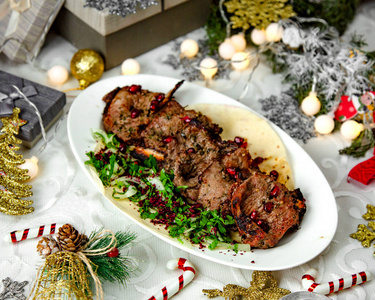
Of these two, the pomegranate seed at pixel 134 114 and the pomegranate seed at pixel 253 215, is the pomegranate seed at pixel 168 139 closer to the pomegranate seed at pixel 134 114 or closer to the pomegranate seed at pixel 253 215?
the pomegranate seed at pixel 134 114

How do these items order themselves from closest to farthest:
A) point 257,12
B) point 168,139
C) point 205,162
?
point 205,162 < point 168,139 < point 257,12

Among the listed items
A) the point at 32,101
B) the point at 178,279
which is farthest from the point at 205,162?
the point at 32,101

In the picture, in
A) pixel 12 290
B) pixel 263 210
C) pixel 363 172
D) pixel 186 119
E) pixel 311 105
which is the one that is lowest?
pixel 12 290

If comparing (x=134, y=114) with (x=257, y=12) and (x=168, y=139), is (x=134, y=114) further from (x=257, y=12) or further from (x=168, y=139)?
(x=257, y=12)

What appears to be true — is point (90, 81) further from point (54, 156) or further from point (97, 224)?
point (97, 224)

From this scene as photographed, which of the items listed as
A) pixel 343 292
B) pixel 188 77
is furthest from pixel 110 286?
pixel 188 77
